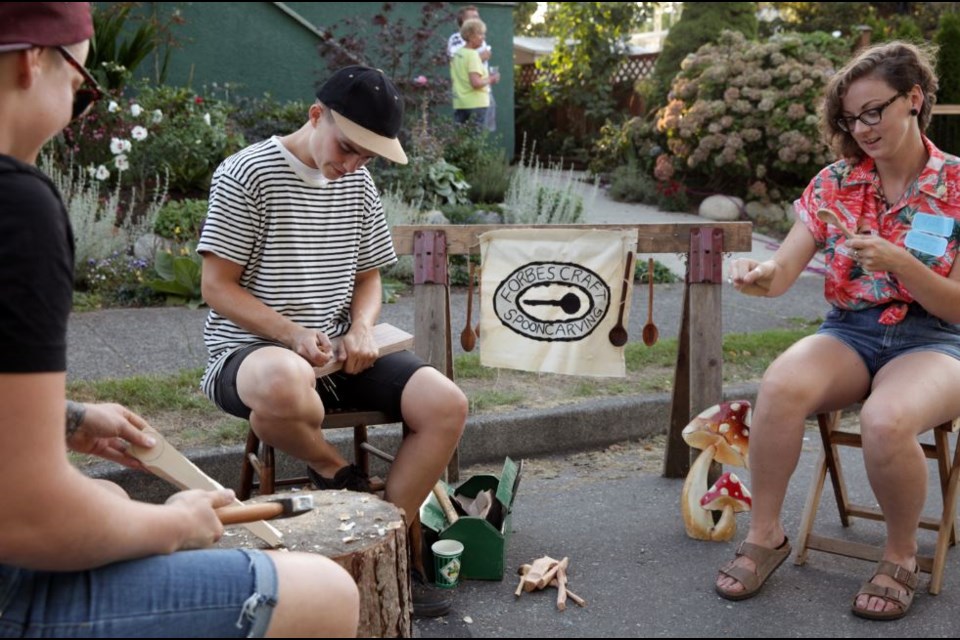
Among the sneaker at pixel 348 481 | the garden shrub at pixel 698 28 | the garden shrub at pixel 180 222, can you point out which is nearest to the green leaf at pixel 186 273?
the garden shrub at pixel 180 222

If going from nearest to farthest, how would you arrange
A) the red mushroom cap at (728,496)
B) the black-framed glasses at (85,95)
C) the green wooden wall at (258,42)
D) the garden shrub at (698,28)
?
the black-framed glasses at (85,95), the red mushroom cap at (728,496), the green wooden wall at (258,42), the garden shrub at (698,28)

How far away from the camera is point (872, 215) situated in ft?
11.5

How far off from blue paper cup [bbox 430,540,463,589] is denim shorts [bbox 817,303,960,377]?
148 centimetres

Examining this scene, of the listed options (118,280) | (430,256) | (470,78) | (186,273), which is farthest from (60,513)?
(470,78)

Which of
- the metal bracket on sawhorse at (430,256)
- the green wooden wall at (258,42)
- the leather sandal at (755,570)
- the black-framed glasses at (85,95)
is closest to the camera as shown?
the black-framed glasses at (85,95)

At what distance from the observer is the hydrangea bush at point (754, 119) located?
11062 mm

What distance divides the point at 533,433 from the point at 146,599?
3.35m

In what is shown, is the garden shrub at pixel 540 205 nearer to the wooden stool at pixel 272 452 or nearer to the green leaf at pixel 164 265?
the green leaf at pixel 164 265

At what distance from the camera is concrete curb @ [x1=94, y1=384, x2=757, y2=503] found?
164 inches

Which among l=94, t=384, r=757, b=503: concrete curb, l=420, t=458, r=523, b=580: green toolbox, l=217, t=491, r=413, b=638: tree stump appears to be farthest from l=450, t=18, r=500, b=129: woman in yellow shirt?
l=217, t=491, r=413, b=638: tree stump

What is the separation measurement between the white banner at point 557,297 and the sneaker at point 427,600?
1148 millimetres

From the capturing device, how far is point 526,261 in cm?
411

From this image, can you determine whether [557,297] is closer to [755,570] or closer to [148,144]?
[755,570]

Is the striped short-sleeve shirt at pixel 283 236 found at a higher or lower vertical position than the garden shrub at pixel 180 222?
higher
